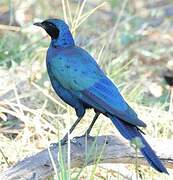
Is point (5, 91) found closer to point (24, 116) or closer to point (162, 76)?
point (24, 116)

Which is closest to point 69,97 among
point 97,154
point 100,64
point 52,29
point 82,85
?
point 82,85

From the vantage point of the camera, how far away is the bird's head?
394 centimetres

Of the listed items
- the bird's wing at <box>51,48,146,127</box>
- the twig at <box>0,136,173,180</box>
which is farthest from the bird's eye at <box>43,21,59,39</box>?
the twig at <box>0,136,173,180</box>

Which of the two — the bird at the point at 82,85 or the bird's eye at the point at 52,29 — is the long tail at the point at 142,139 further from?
the bird's eye at the point at 52,29

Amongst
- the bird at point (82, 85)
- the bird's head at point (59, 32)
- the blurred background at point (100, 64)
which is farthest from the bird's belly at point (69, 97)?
the bird's head at point (59, 32)

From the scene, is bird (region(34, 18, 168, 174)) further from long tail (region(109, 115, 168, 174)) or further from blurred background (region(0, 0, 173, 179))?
blurred background (region(0, 0, 173, 179))

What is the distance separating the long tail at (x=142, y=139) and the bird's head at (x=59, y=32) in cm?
59

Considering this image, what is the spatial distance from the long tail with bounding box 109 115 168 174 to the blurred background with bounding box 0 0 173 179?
24 cm

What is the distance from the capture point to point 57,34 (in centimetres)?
396

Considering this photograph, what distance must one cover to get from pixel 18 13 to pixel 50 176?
381 centimetres

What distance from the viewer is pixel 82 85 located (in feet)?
12.1

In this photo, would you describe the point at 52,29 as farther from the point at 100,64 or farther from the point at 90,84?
the point at 100,64

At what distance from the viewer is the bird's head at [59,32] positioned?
3.94m

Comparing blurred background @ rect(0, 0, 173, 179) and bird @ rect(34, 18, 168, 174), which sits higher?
bird @ rect(34, 18, 168, 174)
